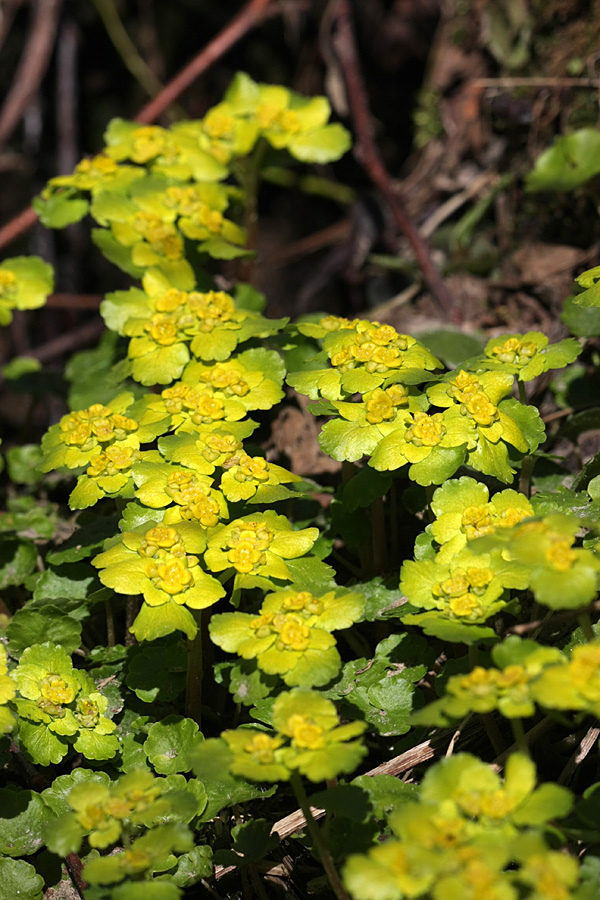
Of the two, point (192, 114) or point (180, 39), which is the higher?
point (180, 39)

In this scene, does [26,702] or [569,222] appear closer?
[26,702]

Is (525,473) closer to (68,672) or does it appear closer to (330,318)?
(330,318)

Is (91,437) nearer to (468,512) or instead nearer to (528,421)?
(468,512)

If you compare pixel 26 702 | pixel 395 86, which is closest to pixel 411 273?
pixel 395 86

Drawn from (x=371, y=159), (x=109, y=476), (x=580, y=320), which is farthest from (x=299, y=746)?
(x=371, y=159)

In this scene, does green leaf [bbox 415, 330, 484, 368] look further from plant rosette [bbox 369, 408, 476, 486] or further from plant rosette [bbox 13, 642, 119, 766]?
plant rosette [bbox 13, 642, 119, 766]

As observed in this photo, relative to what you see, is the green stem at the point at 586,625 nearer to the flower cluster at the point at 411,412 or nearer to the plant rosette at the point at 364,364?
the flower cluster at the point at 411,412

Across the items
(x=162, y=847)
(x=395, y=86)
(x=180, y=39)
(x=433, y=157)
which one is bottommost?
(x=162, y=847)

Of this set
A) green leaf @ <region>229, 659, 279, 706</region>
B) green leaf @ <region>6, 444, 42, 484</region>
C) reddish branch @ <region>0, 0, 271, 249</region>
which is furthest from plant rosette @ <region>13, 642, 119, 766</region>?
reddish branch @ <region>0, 0, 271, 249</region>
